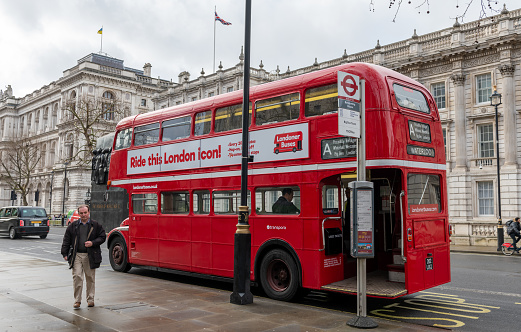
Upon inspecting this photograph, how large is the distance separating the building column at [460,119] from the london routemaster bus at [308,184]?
23152 millimetres

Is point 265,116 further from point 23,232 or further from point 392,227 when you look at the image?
point 23,232

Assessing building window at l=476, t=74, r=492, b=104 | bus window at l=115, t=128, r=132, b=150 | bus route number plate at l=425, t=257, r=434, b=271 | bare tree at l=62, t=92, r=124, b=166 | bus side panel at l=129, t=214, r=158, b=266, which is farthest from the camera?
bare tree at l=62, t=92, r=124, b=166

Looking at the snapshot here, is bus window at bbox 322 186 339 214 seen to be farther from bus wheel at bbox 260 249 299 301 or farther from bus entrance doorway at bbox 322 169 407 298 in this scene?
bus wheel at bbox 260 249 299 301

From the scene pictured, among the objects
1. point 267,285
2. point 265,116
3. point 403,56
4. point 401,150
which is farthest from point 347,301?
point 403,56

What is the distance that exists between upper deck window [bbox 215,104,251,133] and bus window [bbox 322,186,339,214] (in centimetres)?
274

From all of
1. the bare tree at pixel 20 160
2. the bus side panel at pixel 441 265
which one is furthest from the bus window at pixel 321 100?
the bare tree at pixel 20 160

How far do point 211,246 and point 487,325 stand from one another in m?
6.23

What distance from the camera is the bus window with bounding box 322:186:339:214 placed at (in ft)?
29.7

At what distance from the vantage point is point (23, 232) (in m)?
27.8

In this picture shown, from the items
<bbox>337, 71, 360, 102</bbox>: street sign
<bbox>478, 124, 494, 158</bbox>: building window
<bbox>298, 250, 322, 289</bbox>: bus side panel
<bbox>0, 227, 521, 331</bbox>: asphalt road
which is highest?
<bbox>478, 124, 494, 158</bbox>: building window

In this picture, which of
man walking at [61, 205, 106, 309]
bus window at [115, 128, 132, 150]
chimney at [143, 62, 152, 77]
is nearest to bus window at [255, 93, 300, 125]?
man walking at [61, 205, 106, 309]

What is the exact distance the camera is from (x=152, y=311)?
26.6 ft

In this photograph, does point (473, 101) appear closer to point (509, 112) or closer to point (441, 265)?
point (509, 112)

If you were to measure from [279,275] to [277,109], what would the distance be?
362cm
